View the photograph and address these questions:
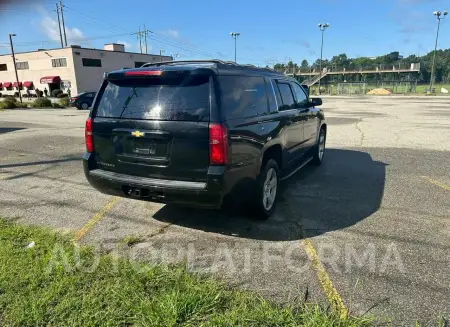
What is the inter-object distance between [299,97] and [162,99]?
10.5 ft

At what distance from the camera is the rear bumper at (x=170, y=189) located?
3.43 m

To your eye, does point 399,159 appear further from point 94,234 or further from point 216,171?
point 94,234

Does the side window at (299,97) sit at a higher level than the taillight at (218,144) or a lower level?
higher

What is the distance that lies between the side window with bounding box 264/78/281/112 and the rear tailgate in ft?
4.53

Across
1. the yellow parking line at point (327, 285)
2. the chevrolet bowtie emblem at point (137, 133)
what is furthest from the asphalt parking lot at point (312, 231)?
the chevrolet bowtie emblem at point (137, 133)

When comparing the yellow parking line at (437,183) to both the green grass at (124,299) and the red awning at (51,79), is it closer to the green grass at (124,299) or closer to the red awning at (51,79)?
the green grass at (124,299)

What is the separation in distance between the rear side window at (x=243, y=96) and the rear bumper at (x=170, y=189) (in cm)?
70

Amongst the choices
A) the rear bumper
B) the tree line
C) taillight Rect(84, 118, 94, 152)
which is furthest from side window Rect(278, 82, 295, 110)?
the tree line

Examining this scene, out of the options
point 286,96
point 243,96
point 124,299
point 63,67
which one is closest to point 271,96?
point 286,96

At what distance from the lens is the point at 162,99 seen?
359cm

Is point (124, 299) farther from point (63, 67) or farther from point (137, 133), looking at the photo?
point (63, 67)

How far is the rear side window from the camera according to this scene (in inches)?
140

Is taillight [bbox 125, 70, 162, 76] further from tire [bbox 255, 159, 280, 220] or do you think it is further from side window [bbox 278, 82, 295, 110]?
side window [bbox 278, 82, 295, 110]

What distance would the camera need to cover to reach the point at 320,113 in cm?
709
